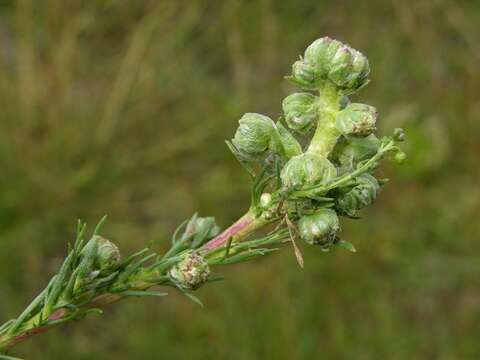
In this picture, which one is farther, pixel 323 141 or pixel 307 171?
pixel 323 141

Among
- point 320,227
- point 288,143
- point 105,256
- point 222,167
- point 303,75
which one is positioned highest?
point 222,167

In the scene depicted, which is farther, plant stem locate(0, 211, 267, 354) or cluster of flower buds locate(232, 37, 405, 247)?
plant stem locate(0, 211, 267, 354)

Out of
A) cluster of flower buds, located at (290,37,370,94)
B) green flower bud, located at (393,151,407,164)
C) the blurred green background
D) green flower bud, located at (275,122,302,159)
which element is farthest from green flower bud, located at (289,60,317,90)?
the blurred green background

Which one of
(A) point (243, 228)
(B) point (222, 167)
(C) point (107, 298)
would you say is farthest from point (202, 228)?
(B) point (222, 167)

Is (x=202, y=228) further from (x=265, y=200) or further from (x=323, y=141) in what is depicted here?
(x=323, y=141)

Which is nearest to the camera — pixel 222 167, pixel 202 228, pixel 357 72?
pixel 357 72

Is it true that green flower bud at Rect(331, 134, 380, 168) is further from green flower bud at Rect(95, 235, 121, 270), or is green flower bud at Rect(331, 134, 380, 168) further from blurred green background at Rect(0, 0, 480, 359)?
blurred green background at Rect(0, 0, 480, 359)

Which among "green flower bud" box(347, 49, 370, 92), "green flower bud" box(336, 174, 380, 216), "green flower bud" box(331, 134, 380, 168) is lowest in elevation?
"green flower bud" box(336, 174, 380, 216)

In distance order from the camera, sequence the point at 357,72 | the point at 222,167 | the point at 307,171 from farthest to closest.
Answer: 1. the point at 222,167
2. the point at 357,72
3. the point at 307,171

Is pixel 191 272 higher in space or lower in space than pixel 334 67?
lower
